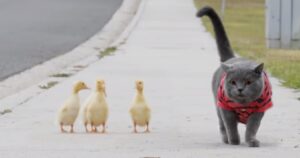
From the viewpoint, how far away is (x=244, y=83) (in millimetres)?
8484

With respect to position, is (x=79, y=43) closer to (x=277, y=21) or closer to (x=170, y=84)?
(x=277, y=21)

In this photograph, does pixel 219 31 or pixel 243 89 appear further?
pixel 219 31

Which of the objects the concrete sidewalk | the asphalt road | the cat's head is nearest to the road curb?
the asphalt road

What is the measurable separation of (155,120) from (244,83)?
2690mm

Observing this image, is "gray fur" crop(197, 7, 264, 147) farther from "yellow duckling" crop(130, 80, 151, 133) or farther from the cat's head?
"yellow duckling" crop(130, 80, 151, 133)

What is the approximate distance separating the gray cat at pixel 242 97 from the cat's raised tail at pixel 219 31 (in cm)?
51

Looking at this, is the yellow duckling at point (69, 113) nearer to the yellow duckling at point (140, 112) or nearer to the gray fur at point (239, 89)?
the yellow duckling at point (140, 112)

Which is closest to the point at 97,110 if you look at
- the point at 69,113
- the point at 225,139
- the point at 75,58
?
the point at 69,113

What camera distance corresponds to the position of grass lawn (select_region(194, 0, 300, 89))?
54.3ft

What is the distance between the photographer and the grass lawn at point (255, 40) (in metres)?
16.5

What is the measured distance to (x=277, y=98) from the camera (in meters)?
13.0

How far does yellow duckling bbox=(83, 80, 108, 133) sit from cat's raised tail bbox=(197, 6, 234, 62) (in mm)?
1181

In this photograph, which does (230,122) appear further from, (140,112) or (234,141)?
(140,112)

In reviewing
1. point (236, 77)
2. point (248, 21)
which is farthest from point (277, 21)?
point (236, 77)
